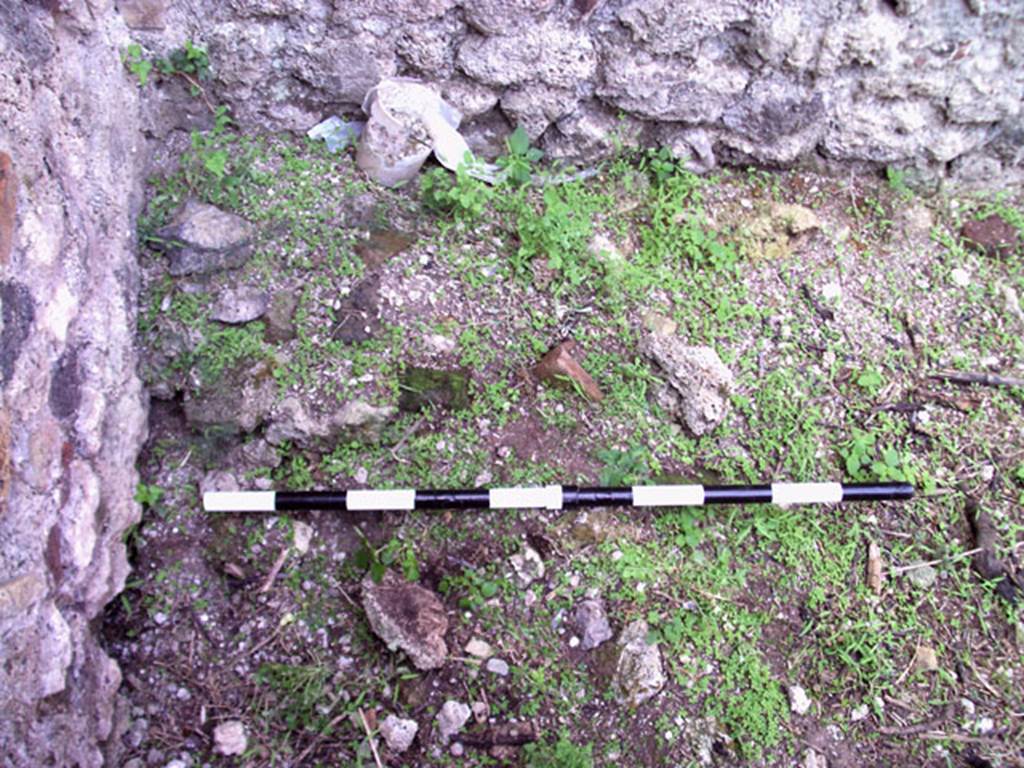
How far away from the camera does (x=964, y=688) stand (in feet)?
8.36

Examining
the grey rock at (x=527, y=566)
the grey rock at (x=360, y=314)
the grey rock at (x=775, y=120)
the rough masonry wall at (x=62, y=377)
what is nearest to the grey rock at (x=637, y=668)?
the grey rock at (x=527, y=566)

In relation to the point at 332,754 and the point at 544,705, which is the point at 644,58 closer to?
the point at 544,705

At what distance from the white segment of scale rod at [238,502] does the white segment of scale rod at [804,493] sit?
1.57 m

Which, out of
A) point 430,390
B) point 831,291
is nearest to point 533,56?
point 430,390

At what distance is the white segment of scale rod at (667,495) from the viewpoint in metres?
2.60

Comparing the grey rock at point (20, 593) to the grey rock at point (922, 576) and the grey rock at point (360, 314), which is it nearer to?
the grey rock at point (360, 314)

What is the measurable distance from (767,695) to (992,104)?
2.49m

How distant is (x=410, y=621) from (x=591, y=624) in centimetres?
53

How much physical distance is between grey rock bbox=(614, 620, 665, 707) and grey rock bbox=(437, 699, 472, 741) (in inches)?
17.3

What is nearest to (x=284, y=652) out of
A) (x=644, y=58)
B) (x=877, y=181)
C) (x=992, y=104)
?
(x=644, y=58)

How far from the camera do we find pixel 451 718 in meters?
2.31

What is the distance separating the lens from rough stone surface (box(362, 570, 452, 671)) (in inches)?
92.0

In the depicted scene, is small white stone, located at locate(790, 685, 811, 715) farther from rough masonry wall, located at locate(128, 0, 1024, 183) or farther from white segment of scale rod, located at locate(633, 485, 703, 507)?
rough masonry wall, located at locate(128, 0, 1024, 183)

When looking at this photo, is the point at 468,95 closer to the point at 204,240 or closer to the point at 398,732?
the point at 204,240
